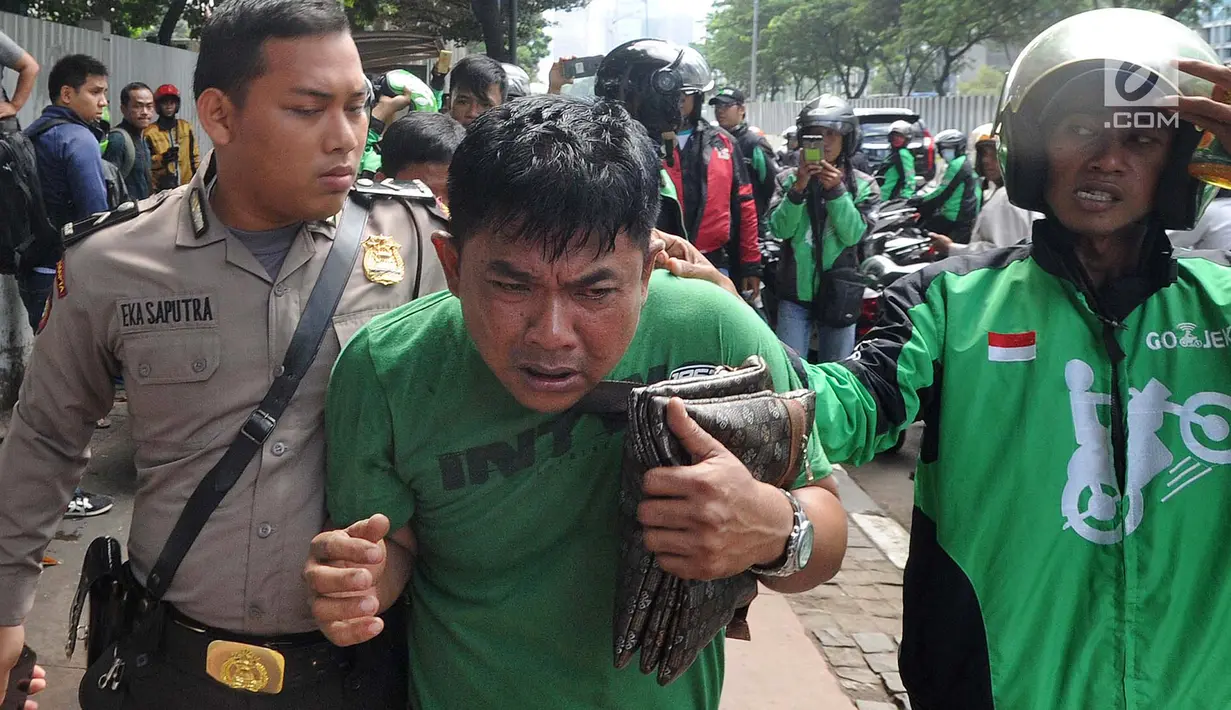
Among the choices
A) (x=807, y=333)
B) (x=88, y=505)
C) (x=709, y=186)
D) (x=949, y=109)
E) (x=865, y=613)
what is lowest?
(x=865, y=613)

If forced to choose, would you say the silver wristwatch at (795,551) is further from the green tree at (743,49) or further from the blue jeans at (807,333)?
the green tree at (743,49)

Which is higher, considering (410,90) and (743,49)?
(743,49)

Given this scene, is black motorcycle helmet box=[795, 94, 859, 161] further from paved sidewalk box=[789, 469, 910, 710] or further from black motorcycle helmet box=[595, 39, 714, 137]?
paved sidewalk box=[789, 469, 910, 710]

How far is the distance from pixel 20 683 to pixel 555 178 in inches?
61.8

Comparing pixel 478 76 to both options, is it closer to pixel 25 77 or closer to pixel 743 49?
pixel 25 77

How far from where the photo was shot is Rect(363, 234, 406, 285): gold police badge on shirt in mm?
2039

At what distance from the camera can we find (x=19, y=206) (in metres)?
5.43

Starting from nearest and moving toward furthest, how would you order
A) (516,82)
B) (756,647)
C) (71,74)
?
(756,647) → (71,74) → (516,82)

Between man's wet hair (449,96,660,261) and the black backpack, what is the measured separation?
4.79 metres

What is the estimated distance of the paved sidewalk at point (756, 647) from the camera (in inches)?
146

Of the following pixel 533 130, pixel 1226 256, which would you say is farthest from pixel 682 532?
pixel 1226 256

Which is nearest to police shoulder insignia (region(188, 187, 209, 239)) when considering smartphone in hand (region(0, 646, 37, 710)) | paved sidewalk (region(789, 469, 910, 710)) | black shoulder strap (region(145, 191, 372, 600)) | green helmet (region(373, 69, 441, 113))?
black shoulder strap (region(145, 191, 372, 600))

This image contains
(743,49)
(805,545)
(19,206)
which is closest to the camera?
(805,545)

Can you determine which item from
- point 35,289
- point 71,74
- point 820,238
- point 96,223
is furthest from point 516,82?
point 96,223
